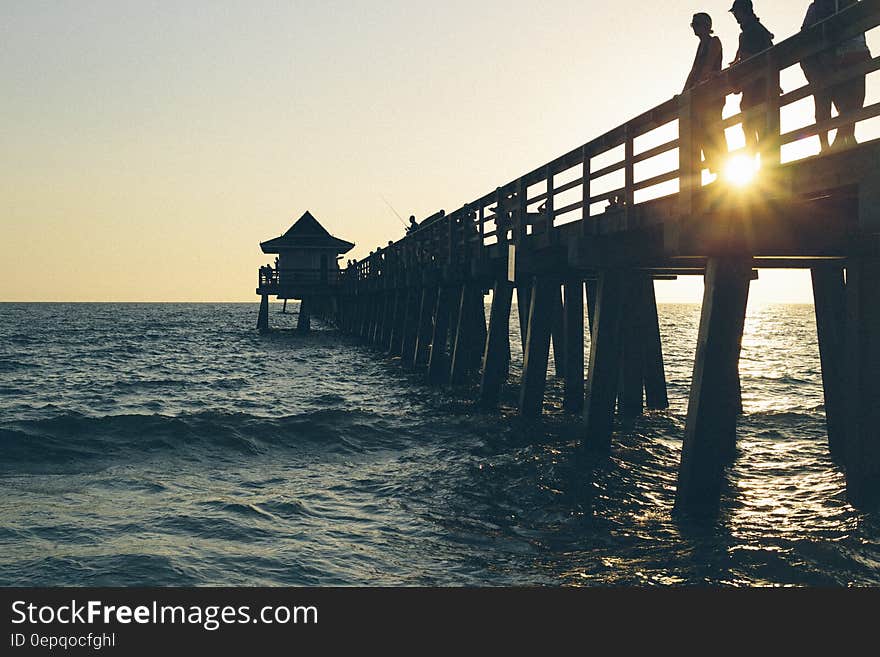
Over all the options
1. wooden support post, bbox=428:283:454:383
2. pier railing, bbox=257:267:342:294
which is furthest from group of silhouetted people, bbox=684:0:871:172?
pier railing, bbox=257:267:342:294

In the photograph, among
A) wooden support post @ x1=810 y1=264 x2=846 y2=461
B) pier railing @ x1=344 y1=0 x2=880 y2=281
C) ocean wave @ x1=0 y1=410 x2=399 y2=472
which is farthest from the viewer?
ocean wave @ x1=0 y1=410 x2=399 y2=472

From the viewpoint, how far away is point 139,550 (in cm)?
718

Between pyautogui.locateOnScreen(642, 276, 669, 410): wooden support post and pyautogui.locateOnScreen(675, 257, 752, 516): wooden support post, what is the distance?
7.07 meters

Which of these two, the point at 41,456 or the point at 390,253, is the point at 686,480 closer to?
the point at 41,456

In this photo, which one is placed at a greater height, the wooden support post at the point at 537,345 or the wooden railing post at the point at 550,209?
the wooden railing post at the point at 550,209

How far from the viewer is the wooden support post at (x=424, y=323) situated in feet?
73.5

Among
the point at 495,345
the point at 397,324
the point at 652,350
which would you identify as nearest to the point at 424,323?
the point at 397,324

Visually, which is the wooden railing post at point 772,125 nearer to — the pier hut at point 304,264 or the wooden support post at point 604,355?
the wooden support post at point 604,355

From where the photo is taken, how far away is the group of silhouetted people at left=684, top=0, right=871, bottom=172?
643 centimetres

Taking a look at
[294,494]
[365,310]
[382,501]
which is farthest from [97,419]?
[365,310]

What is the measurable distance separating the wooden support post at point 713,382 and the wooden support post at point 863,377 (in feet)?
3.87

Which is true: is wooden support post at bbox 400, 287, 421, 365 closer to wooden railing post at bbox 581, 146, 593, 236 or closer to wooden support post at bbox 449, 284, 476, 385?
wooden support post at bbox 449, 284, 476, 385

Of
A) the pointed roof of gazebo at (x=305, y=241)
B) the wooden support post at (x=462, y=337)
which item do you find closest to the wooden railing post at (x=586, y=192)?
the wooden support post at (x=462, y=337)

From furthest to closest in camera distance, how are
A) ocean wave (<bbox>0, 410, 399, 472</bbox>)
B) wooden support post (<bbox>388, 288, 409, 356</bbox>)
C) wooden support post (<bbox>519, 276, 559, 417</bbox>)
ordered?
wooden support post (<bbox>388, 288, 409, 356</bbox>) < wooden support post (<bbox>519, 276, 559, 417</bbox>) < ocean wave (<bbox>0, 410, 399, 472</bbox>)
